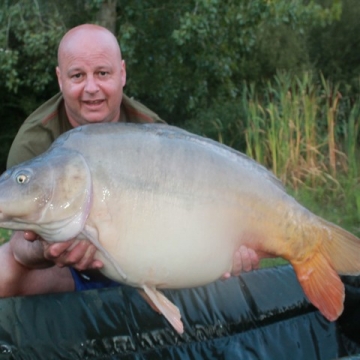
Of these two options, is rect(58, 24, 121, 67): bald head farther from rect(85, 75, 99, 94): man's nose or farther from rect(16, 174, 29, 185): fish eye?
rect(16, 174, 29, 185): fish eye

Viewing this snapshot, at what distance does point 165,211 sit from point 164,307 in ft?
0.69

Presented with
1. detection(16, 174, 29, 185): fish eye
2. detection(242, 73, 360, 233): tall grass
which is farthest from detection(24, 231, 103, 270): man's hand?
detection(242, 73, 360, 233): tall grass

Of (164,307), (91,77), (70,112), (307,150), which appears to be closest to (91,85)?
(91,77)

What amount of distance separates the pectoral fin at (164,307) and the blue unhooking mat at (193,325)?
1.89 ft

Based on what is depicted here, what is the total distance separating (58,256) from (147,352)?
65 cm

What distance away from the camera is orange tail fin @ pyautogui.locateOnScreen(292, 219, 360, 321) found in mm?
1519

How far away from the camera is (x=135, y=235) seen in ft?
4.58

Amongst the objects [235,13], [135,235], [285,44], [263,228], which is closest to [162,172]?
[135,235]

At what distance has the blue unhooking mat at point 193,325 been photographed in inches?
75.9

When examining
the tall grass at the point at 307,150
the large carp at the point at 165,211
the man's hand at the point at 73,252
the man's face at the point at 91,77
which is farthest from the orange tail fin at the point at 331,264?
the tall grass at the point at 307,150

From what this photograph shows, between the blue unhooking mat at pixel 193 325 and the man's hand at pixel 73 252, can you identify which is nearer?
the man's hand at pixel 73 252

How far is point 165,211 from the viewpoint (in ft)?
4.66

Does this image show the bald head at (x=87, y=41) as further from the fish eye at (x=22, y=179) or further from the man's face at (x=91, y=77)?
the fish eye at (x=22, y=179)

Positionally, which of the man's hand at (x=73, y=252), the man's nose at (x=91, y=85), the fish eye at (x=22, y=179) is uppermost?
the man's nose at (x=91, y=85)
